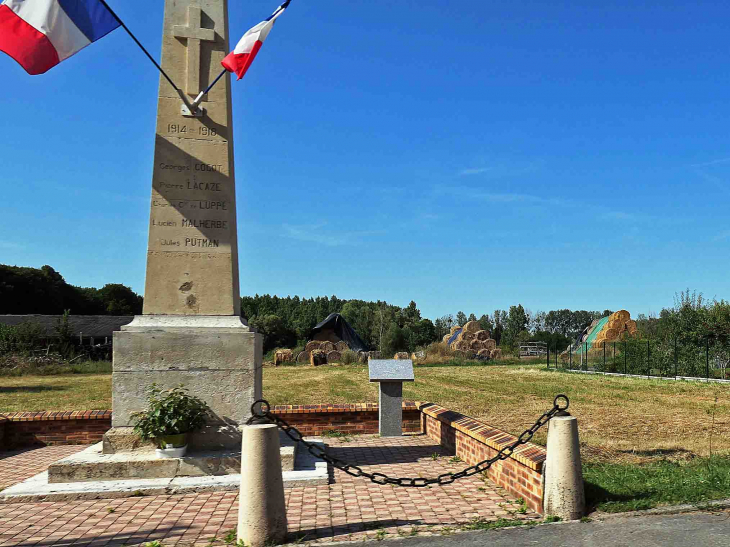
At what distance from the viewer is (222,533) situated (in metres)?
4.95

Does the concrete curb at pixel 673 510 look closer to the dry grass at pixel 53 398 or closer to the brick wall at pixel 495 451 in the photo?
the brick wall at pixel 495 451

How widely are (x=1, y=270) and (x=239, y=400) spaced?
61030mm

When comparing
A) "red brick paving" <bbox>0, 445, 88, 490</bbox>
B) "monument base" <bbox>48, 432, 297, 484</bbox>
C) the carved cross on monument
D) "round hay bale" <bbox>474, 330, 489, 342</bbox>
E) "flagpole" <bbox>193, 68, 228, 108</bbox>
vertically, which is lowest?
"red brick paving" <bbox>0, 445, 88, 490</bbox>

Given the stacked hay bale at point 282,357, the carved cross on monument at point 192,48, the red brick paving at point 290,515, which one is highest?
the carved cross on monument at point 192,48

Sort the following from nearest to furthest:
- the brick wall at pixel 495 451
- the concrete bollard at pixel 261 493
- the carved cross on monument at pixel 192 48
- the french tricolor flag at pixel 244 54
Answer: the concrete bollard at pixel 261 493 < the brick wall at pixel 495 451 < the french tricolor flag at pixel 244 54 < the carved cross on monument at pixel 192 48

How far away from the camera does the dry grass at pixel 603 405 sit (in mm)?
8742

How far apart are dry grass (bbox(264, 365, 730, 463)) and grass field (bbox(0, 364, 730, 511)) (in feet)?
0.06

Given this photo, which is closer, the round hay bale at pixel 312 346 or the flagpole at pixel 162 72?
the flagpole at pixel 162 72

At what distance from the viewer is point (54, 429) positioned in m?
9.93

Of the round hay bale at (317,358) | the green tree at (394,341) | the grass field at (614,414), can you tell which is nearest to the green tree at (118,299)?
the green tree at (394,341)

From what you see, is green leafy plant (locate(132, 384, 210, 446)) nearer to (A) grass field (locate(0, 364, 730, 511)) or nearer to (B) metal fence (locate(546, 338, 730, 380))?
(A) grass field (locate(0, 364, 730, 511))

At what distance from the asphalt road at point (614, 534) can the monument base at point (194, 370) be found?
11.1ft

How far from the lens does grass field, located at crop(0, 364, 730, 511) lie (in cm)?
567

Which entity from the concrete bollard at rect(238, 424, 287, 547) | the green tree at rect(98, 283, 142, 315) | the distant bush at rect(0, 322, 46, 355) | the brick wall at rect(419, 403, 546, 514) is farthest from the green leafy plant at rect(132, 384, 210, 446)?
the green tree at rect(98, 283, 142, 315)
